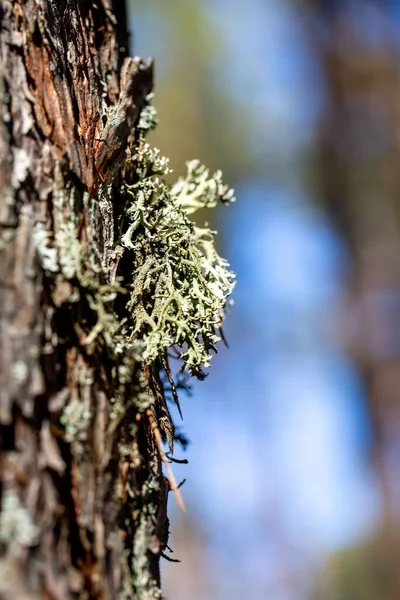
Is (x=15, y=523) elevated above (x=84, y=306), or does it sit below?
below

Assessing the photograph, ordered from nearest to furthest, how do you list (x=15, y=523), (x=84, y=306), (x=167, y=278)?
(x=15, y=523) → (x=84, y=306) → (x=167, y=278)

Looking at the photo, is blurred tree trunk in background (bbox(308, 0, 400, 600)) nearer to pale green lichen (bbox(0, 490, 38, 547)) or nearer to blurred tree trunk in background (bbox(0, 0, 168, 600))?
blurred tree trunk in background (bbox(0, 0, 168, 600))

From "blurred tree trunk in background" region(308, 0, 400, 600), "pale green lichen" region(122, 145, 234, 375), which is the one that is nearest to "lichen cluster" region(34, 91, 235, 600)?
"pale green lichen" region(122, 145, 234, 375)

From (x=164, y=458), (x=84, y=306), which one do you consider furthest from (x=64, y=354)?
(x=164, y=458)

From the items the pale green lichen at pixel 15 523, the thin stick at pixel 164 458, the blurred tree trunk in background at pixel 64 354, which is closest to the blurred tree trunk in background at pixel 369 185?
the thin stick at pixel 164 458

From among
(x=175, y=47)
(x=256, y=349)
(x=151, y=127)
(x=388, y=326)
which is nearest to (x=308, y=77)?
(x=175, y=47)

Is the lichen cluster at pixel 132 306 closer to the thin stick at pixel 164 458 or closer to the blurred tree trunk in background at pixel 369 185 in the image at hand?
the thin stick at pixel 164 458

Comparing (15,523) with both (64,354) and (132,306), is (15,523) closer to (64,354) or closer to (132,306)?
(64,354)
